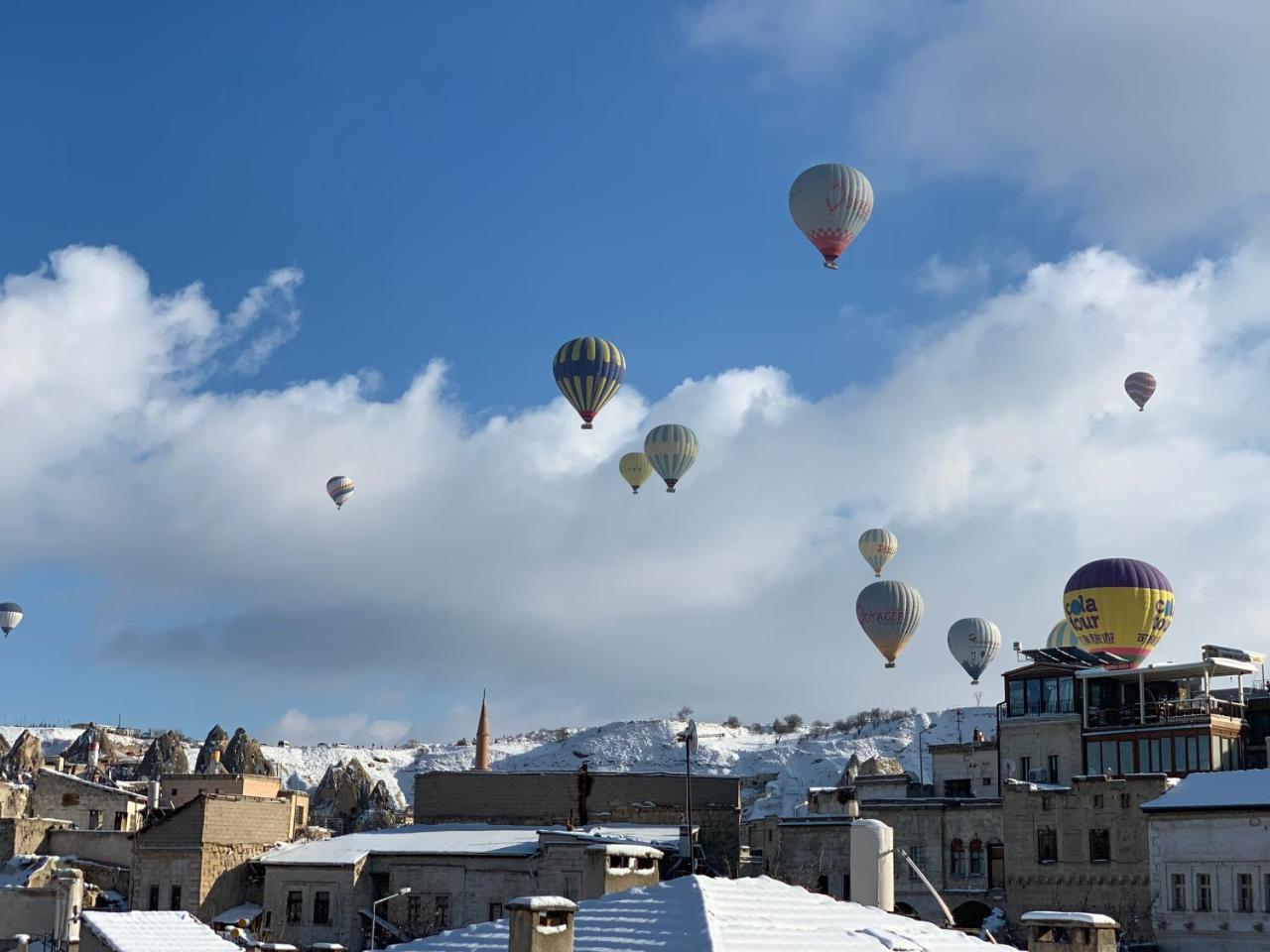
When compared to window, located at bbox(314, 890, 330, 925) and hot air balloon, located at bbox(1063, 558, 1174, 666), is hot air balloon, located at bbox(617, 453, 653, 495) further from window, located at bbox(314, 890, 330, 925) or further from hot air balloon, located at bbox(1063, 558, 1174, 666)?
window, located at bbox(314, 890, 330, 925)

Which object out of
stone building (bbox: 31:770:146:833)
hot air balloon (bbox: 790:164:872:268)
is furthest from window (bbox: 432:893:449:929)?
hot air balloon (bbox: 790:164:872:268)

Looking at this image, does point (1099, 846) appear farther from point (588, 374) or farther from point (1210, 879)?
point (588, 374)

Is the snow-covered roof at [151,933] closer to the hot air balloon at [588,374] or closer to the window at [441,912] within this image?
the window at [441,912]

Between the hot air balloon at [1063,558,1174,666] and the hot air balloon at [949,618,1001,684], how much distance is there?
70.0ft

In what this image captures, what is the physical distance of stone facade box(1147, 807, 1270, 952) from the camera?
5038cm

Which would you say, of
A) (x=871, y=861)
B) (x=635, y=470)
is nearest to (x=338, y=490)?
(x=635, y=470)

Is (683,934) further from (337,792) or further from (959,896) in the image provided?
(337,792)

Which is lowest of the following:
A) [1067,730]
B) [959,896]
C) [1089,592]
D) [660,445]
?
[959,896]

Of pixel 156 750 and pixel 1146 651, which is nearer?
pixel 1146 651

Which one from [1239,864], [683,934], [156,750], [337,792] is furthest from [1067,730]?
[156,750]

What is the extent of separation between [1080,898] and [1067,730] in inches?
560

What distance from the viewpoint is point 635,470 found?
9506cm

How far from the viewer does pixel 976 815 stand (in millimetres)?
62688

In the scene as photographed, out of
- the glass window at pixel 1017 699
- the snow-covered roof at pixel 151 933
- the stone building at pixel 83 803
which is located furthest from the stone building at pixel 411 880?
the glass window at pixel 1017 699
